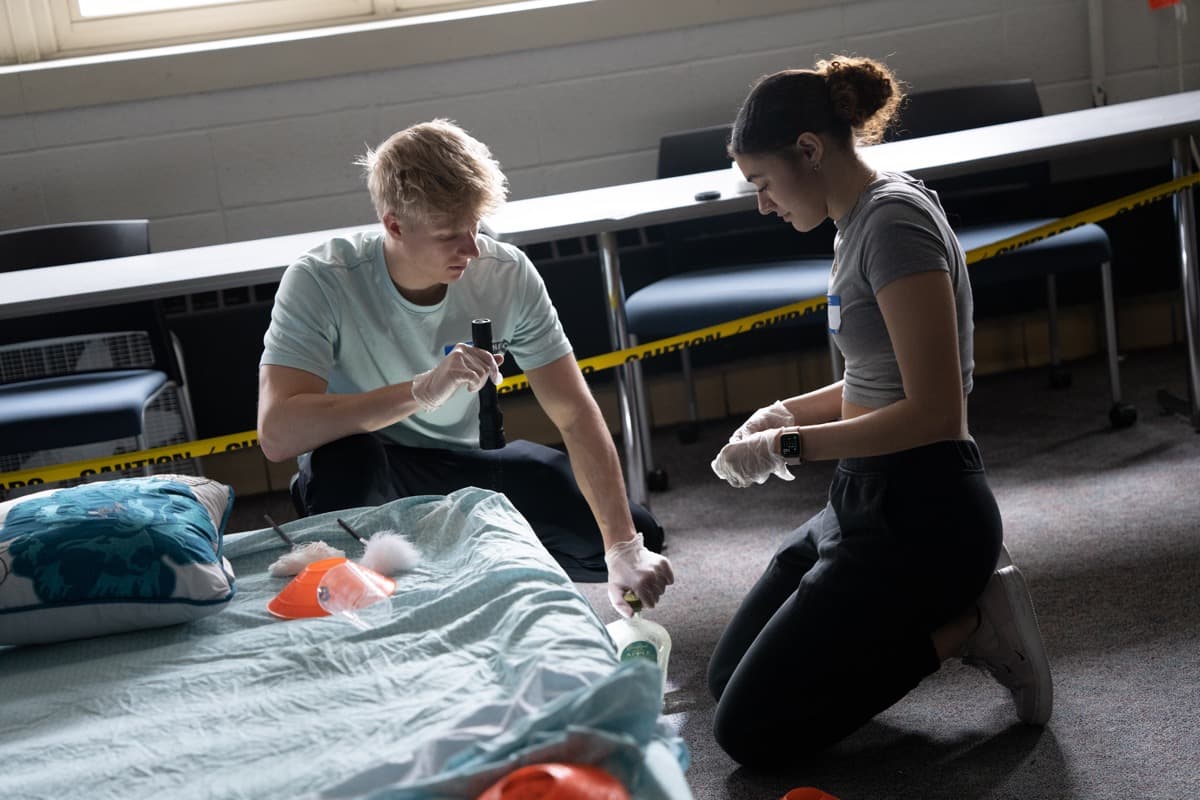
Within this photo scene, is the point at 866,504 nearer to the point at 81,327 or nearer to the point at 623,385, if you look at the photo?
the point at 623,385

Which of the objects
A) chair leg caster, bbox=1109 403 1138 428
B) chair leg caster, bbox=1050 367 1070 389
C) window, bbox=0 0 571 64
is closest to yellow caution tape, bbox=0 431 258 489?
window, bbox=0 0 571 64

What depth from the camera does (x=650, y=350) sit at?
292 centimetres

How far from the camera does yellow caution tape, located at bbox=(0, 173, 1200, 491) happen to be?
2.71 metres

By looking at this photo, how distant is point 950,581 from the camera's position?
5.79 ft

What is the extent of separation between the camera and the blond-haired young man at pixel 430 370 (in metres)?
1.91

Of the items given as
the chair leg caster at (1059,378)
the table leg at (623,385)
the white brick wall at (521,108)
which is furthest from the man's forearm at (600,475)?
the chair leg caster at (1059,378)

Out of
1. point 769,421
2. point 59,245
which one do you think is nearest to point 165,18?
point 59,245

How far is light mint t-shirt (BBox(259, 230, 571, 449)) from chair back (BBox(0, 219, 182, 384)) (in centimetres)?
117

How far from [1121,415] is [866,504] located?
178 centimetres

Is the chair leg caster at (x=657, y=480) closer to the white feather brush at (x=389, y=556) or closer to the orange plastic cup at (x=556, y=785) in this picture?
the white feather brush at (x=389, y=556)

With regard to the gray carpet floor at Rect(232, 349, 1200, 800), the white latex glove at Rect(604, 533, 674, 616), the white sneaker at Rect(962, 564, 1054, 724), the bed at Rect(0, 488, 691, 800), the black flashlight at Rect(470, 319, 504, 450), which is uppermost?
the black flashlight at Rect(470, 319, 504, 450)

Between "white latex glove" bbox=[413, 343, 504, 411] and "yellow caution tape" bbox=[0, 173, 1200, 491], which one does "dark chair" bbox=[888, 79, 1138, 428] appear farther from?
"white latex glove" bbox=[413, 343, 504, 411]

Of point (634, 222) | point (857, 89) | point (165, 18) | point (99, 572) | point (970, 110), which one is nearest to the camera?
point (99, 572)

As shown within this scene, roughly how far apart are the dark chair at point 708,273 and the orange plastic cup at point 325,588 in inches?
63.6
